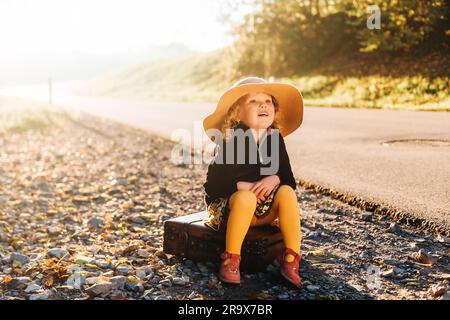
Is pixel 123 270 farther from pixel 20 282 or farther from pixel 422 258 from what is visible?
pixel 422 258

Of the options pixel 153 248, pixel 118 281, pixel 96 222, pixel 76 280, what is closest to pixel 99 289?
pixel 118 281

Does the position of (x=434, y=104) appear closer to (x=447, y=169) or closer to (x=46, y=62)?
(x=447, y=169)

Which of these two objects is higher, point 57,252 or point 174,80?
point 174,80

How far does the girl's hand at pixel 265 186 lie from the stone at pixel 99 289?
1232mm

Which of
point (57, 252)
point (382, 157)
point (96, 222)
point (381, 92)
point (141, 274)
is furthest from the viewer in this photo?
point (381, 92)

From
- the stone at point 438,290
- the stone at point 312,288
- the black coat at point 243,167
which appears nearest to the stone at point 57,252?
the black coat at point 243,167

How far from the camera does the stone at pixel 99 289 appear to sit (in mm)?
3720

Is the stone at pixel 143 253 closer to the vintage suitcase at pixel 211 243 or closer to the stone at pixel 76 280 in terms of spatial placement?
the vintage suitcase at pixel 211 243

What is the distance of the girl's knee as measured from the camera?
375 cm

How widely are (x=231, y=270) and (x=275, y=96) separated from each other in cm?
136

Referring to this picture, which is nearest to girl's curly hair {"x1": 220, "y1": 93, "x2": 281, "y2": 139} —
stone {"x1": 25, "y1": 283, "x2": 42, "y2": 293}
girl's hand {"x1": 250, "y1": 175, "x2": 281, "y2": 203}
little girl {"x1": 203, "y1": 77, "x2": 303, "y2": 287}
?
little girl {"x1": 203, "y1": 77, "x2": 303, "y2": 287}

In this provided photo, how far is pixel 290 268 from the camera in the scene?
3.77 meters

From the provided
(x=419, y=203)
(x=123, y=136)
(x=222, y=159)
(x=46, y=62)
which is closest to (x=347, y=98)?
(x=123, y=136)

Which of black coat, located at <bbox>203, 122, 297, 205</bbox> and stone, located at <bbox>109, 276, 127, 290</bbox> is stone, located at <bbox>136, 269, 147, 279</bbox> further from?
black coat, located at <bbox>203, 122, 297, 205</bbox>
